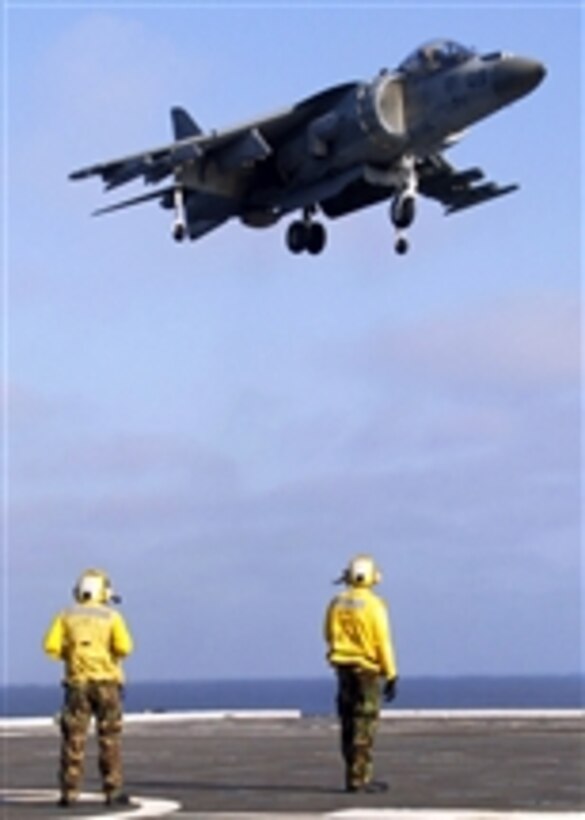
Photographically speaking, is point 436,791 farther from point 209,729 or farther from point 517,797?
point 209,729

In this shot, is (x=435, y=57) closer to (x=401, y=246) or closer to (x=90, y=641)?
(x=401, y=246)

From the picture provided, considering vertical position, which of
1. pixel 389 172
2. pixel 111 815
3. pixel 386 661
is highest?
pixel 389 172

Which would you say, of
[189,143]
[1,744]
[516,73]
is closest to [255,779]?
[1,744]

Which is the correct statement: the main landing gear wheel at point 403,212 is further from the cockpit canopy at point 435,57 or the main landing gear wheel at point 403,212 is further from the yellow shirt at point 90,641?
the yellow shirt at point 90,641

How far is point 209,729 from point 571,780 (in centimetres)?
1367

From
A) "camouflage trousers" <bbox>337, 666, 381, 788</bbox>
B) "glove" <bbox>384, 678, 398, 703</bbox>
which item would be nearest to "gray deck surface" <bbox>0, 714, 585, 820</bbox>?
"camouflage trousers" <bbox>337, 666, 381, 788</bbox>

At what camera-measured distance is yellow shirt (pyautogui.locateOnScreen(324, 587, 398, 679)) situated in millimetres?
15148

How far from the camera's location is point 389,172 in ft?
120

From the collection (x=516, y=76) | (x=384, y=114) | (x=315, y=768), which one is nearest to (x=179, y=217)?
(x=384, y=114)

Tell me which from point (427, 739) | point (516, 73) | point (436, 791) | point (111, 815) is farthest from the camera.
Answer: point (516, 73)

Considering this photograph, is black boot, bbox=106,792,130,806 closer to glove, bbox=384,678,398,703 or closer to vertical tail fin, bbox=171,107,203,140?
glove, bbox=384,678,398,703

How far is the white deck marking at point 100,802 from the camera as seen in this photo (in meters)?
13.5

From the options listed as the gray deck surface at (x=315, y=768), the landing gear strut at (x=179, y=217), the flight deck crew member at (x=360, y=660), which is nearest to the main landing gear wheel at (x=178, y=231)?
the landing gear strut at (x=179, y=217)

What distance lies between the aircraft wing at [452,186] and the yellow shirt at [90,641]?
2784 cm
